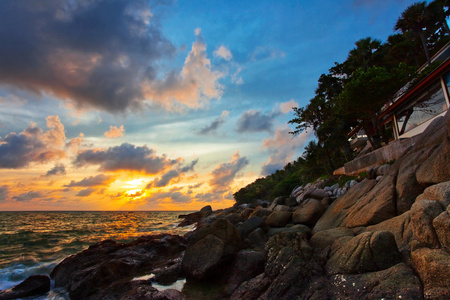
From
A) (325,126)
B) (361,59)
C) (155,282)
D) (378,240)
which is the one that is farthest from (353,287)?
(361,59)

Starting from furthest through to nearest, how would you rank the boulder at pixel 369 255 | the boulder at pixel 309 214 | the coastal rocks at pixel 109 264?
the boulder at pixel 309 214 < the coastal rocks at pixel 109 264 < the boulder at pixel 369 255

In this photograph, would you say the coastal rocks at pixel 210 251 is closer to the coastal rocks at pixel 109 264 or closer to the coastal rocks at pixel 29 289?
the coastal rocks at pixel 109 264

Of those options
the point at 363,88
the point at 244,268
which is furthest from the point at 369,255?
the point at 363,88

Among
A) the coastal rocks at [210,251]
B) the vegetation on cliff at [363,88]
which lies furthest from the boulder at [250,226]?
the vegetation on cliff at [363,88]

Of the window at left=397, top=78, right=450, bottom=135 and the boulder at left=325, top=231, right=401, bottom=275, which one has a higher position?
the window at left=397, top=78, right=450, bottom=135

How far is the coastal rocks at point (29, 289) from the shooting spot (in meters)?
8.79

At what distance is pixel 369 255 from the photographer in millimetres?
5539

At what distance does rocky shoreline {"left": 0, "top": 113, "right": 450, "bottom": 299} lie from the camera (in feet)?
15.9

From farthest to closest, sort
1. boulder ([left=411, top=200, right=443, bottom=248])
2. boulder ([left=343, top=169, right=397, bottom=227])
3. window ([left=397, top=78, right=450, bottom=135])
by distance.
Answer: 1. window ([left=397, top=78, right=450, bottom=135])
2. boulder ([left=343, top=169, right=397, bottom=227])
3. boulder ([left=411, top=200, right=443, bottom=248])

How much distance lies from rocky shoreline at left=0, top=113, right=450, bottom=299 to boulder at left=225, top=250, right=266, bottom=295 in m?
0.03

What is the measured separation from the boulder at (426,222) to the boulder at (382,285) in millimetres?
633

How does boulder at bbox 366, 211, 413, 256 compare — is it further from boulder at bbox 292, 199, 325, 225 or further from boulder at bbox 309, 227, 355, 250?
boulder at bbox 292, 199, 325, 225

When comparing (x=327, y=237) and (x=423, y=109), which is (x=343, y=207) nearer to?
(x=327, y=237)

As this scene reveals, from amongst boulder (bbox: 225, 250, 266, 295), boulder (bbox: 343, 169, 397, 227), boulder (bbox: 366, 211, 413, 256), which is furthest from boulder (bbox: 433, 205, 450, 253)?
boulder (bbox: 225, 250, 266, 295)
